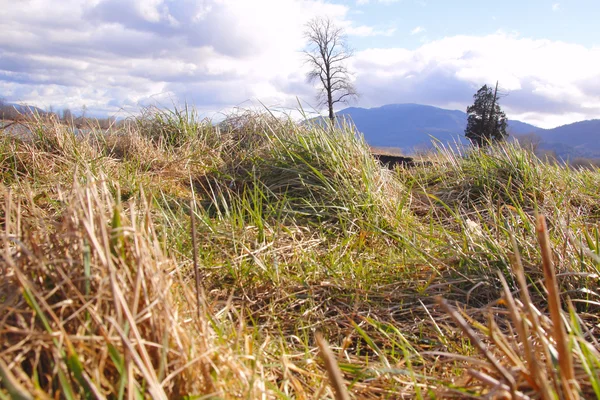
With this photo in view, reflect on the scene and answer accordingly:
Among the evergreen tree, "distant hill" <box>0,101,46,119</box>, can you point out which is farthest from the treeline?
the evergreen tree

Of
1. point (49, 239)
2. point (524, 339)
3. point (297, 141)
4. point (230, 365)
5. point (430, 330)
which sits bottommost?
point (430, 330)

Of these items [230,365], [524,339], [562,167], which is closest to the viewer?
[524,339]

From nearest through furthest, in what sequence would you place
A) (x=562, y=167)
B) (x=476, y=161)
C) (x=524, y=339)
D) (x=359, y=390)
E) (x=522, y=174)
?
1. (x=524, y=339)
2. (x=359, y=390)
3. (x=522, y=174)
4. (x=476, y=161)
5. (x=562, y=167)

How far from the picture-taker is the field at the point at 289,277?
2.87 ft

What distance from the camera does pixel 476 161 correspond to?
14.0ft

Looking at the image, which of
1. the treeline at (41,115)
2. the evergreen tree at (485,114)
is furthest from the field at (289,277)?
the evergreen tree at (485,114)

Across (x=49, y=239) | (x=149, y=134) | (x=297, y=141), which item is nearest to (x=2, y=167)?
(x=149, y=134)

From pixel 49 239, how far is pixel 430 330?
1460mm

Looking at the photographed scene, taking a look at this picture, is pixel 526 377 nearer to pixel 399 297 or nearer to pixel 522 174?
pixel 399 297

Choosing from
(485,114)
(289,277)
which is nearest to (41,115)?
(289,277)

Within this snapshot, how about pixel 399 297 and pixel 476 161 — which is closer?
pixel 399 297

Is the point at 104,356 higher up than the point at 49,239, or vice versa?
the point at 49,239

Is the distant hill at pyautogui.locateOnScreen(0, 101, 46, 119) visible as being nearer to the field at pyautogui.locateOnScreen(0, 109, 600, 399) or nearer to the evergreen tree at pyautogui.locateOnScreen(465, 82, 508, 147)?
the field at pyautogui.locateOnScreen(0, 109, 600, 399)

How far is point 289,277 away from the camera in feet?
6.95
